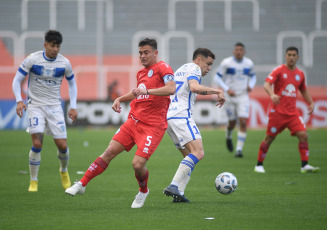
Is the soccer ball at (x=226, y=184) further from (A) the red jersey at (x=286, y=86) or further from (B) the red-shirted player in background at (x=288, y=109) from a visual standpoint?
(A) the red jersey at (x=286, y=86)

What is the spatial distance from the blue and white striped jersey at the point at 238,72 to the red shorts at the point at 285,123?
12.6 feet

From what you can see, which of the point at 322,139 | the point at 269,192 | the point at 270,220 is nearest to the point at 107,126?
the point at 322,139

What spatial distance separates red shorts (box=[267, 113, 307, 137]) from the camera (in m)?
10.5

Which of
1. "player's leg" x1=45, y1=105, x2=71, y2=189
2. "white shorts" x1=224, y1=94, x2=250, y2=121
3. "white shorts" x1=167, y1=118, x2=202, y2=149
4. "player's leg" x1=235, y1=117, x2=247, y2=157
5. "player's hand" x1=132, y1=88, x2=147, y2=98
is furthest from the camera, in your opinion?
"white shorts" x1=224, y1=94, x2=250, y2=121

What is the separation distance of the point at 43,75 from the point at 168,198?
2.73 m

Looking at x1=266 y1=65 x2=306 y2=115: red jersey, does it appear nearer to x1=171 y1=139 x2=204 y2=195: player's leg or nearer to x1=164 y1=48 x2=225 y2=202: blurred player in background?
x1=164 y1=48 x2=225 y2=202: blurred player in background

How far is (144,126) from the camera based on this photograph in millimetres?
6930

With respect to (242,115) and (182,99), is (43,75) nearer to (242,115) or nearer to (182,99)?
(182,99)

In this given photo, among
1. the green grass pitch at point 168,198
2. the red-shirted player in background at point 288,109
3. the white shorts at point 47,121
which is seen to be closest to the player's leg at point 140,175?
the green grass pitch at point 168,198

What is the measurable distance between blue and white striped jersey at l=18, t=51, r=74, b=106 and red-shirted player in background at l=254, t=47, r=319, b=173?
13.3ft

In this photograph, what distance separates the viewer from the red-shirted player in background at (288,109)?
34.5 feet

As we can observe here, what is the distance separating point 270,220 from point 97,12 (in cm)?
2391

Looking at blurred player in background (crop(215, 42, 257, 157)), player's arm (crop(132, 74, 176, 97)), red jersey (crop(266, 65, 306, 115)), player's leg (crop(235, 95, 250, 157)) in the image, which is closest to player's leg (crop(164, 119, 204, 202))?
player's arm (crop(132, 74, 176, 97))

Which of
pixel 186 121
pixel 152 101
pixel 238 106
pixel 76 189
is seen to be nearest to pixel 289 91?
pixel 238 106
